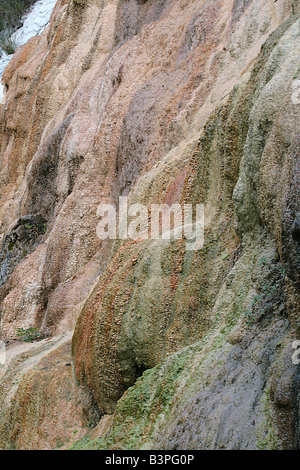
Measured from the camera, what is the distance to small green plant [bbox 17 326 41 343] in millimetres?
8767

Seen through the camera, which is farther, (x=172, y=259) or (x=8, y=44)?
(x=8, y=44)

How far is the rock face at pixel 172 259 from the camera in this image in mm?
3775

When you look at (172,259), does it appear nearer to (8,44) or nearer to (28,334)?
(28,334)

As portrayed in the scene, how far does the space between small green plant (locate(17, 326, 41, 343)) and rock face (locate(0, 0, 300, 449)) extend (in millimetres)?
246

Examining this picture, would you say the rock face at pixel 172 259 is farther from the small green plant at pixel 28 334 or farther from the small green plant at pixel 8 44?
the small green plant at pixel 8 44

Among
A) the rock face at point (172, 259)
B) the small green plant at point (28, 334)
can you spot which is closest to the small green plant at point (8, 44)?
the rock face at point (172, 259)

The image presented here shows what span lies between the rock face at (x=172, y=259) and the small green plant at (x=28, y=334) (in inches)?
9.7

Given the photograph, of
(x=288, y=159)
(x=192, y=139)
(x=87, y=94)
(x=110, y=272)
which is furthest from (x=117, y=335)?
(x=87, y=94)

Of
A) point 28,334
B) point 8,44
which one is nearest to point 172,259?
point 28,334

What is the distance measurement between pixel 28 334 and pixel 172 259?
14.8ft

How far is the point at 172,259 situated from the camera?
18.5ft

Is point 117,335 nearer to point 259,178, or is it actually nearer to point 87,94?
point 259,178
